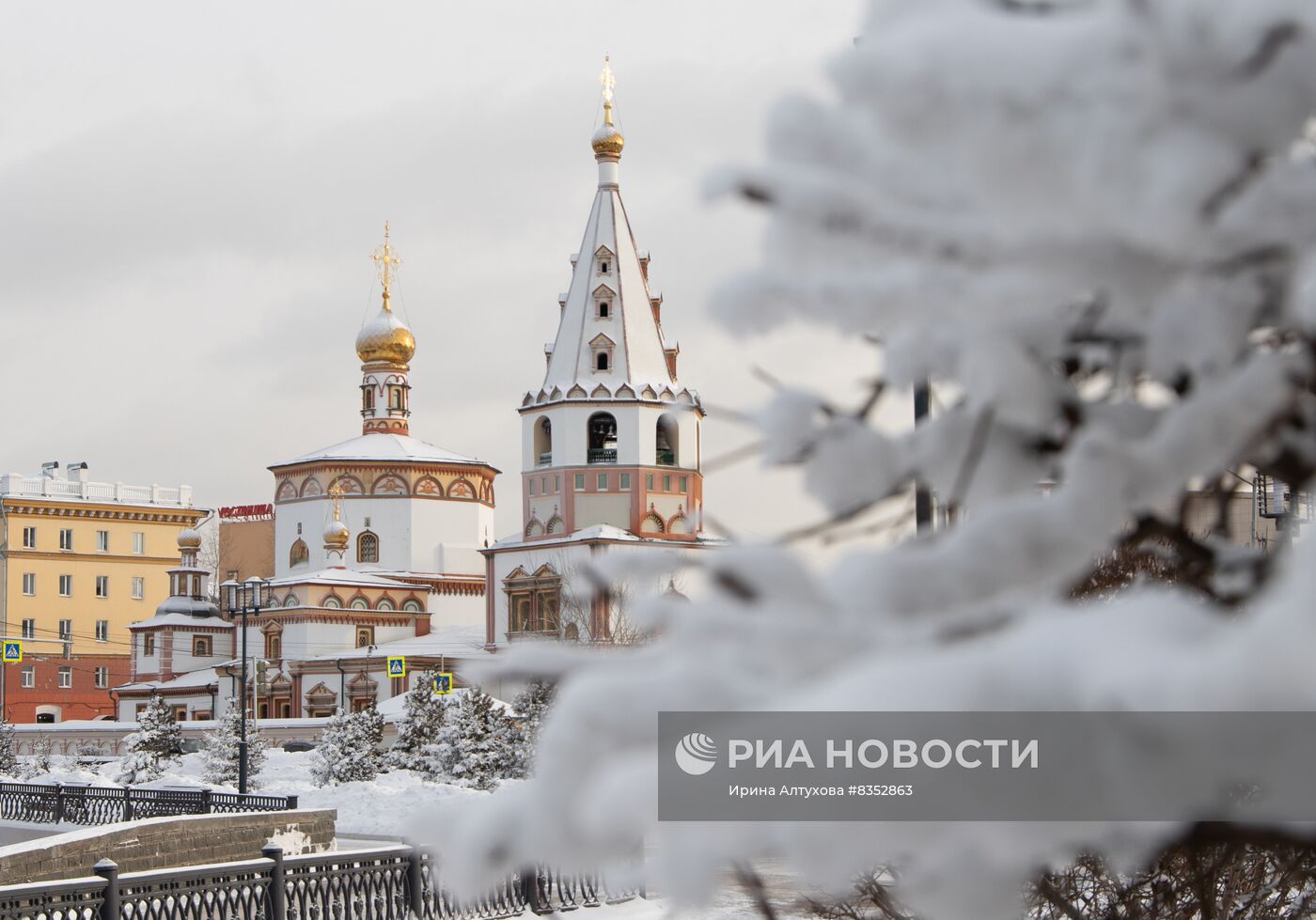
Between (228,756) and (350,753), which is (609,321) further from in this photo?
(228,756)

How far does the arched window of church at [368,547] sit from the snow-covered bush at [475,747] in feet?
71.6

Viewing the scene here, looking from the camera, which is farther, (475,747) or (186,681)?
(186,681)

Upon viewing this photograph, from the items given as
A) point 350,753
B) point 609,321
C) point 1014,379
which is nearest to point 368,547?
point 609,321

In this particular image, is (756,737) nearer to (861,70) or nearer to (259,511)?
(861,70)

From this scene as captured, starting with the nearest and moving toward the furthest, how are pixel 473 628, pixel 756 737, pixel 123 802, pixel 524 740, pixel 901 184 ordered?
→ pixel 756 737 < pixel 901 184 < pixel 123 802 < pixel 524 740 < pixel 473 628

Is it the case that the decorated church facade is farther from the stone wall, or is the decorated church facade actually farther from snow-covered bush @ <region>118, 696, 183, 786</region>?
the stone wall

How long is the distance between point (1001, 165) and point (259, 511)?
82.8 meters

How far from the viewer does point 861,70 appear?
1.11 m

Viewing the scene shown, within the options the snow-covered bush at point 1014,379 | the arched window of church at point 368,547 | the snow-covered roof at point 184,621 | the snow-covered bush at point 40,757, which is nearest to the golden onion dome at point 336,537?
the arched window of church at point 368,547

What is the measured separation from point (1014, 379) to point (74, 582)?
66.0 metres

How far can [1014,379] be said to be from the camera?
1247 mm

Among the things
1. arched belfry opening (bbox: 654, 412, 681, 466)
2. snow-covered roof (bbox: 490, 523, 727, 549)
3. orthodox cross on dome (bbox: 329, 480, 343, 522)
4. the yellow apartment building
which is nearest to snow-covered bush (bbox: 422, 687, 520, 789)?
snow-covered roof (bbox: 490, 523, 727, 549)

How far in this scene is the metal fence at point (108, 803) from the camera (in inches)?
873

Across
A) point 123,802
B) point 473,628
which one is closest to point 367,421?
point 473,628
